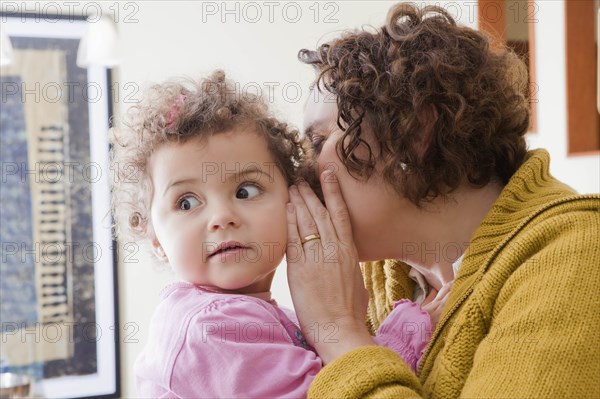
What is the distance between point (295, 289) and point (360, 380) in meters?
0.28

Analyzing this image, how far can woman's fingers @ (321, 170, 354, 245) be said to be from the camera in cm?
134

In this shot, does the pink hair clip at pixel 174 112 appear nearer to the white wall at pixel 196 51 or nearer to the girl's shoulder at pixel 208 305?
the girl's shoulder at pixel 208 305

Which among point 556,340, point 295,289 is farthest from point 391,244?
point 556,340

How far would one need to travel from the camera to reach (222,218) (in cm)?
122

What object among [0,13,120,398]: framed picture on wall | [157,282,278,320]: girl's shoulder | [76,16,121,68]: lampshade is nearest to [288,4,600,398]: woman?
[157,282,278,320]: girl's shoulder

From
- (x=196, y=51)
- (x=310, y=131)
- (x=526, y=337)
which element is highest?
(x=196, y=51)

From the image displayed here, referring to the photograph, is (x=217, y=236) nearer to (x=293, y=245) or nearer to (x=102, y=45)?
(x=293, y=245)

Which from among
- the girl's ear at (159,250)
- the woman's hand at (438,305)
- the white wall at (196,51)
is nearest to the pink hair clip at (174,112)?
the girl's ear at (159,250)

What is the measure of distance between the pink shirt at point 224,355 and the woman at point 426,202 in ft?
0.22

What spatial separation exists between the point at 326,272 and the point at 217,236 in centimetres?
20

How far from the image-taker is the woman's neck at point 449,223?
1.39m

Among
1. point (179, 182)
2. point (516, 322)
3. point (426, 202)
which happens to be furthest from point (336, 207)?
point (516, 322)

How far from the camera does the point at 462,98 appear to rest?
133 cm

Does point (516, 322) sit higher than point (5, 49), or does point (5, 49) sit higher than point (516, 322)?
point (5, 49)
